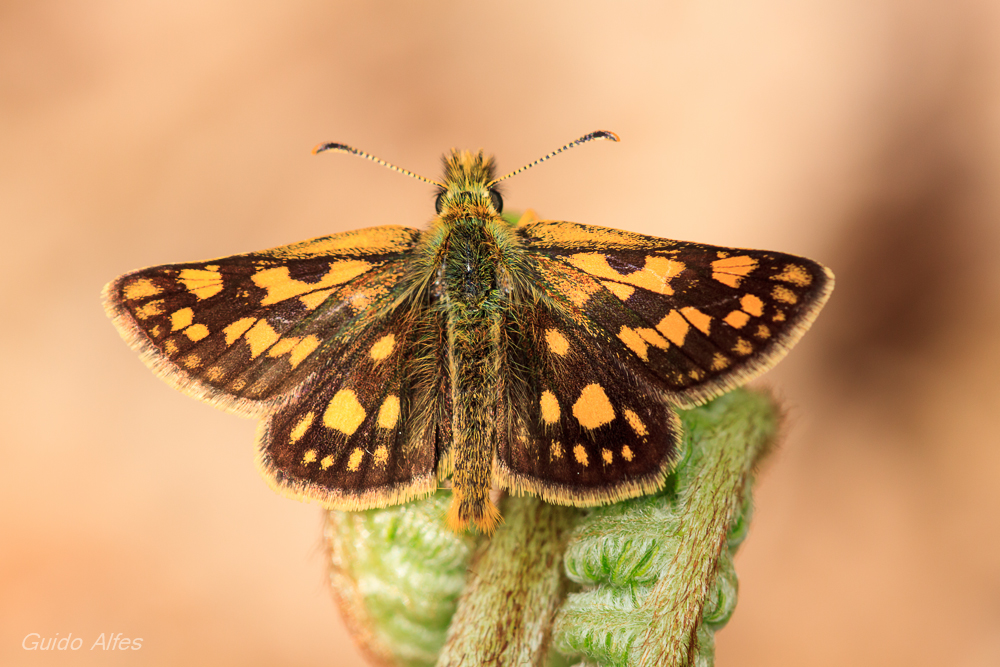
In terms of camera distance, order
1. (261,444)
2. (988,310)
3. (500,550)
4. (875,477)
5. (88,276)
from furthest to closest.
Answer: (88,276) → (875,477) → (988,310) → (261,444) → (500,550)

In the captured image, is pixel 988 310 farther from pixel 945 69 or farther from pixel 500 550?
pixel 500 550

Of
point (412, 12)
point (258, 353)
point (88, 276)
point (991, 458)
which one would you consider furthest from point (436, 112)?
point (991, 458)

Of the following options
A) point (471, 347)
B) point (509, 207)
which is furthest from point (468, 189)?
point (509, 207)

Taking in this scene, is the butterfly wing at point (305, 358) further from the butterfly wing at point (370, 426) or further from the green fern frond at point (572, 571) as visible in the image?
the green fern frond at point (572, 571)

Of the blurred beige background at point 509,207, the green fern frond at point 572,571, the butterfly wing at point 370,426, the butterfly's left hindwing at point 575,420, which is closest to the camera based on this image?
the green fern frond at point 572,571

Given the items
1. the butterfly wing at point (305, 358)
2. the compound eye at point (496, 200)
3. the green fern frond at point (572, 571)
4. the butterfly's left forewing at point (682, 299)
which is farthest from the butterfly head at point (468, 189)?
the green fern frond at point (572, 571)

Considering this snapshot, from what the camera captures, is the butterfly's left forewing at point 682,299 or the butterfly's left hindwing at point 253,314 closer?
the butterfly's left forewing at point 682,299

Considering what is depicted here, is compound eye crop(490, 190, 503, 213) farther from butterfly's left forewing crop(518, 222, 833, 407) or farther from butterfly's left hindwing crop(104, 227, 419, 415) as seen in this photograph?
butterfly's left hindwing crop(104, 227, 419, 415)
